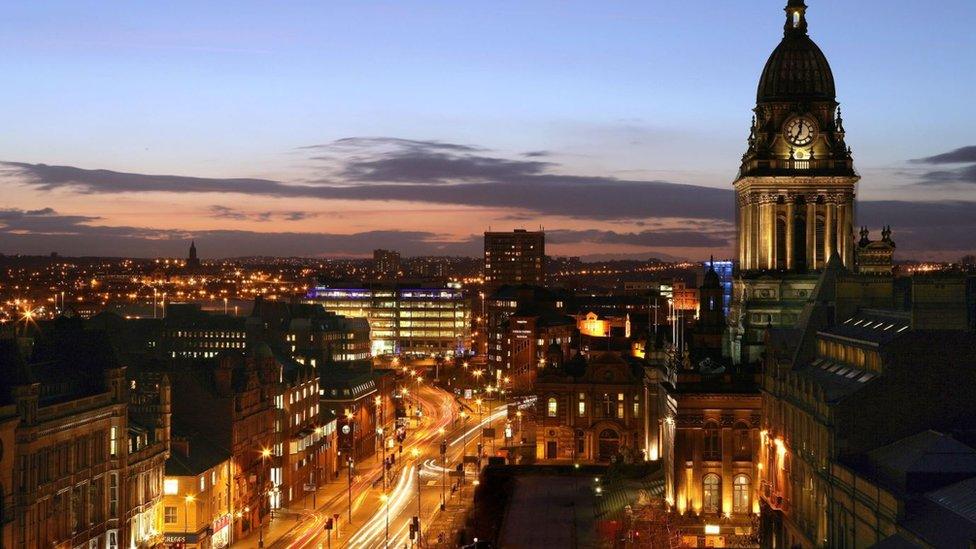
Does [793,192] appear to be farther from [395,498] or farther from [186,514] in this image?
[186,514]

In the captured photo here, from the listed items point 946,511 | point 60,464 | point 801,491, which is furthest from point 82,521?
point 946,511

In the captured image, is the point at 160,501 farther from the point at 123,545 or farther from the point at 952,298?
the point at 952,298

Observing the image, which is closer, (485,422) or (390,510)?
(390,510)

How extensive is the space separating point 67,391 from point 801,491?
159 feet

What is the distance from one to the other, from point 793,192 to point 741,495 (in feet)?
86.7

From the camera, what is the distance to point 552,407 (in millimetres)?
140375

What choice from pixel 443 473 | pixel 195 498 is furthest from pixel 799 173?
pixel 195 498

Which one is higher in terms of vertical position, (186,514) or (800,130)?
(800,130)

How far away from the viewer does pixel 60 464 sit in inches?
2933

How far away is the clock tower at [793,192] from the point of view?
102m

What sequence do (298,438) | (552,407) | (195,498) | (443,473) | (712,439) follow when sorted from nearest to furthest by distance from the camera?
(195,498) < (712,439) < (298,438) < (443,473) < (552,407)

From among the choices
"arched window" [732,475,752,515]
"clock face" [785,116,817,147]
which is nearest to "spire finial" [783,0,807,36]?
"clock face" [785,116,817,147]

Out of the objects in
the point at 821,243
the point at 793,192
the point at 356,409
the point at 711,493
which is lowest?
the point at 356,409

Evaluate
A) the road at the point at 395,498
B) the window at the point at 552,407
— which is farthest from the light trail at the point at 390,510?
the window at the point at 552,407
